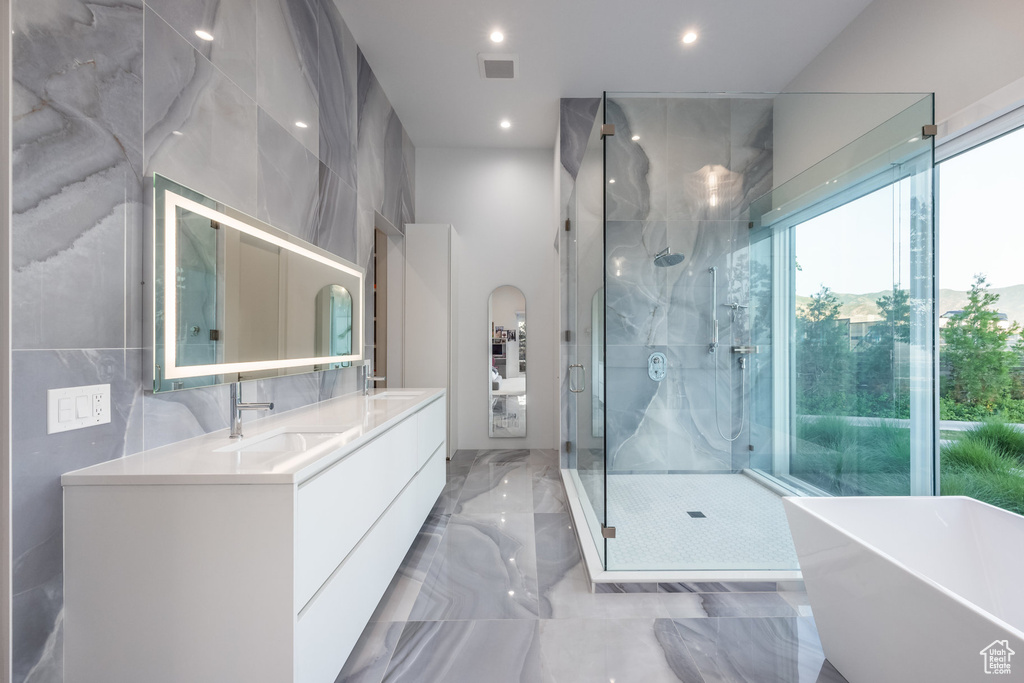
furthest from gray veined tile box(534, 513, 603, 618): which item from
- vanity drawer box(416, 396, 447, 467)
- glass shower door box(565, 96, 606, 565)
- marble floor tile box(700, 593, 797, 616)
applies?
vanity drawer box(416, 396, 447, 467)

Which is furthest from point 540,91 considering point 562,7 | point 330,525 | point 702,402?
point 330,525

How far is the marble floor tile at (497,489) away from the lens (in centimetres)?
294

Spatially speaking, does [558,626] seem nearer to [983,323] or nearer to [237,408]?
[237,408]

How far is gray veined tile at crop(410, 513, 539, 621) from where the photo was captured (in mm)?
1829

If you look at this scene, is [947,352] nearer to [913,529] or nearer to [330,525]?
[913,529]

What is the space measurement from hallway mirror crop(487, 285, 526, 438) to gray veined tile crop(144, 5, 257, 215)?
282 centimetres

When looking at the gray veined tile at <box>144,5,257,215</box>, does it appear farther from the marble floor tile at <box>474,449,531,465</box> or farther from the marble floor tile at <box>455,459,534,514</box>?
the marble floor tile at <box>474,449,531,465</box>

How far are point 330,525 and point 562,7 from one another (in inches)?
113

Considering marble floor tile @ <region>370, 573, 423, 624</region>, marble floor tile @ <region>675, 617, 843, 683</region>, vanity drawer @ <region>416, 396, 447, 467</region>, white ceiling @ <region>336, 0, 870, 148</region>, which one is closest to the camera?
marble floor tile @ <region>675, 617, 843, 683</region>

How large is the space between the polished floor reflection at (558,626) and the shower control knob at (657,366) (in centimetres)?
93

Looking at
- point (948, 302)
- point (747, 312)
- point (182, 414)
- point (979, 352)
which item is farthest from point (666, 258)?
point (182, 414)

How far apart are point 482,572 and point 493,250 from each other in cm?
305

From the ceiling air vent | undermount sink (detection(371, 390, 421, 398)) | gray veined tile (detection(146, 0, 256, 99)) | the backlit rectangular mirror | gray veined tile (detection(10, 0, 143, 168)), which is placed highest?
the ceiling air vent

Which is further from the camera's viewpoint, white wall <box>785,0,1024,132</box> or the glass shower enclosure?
the glass shower enclosure
